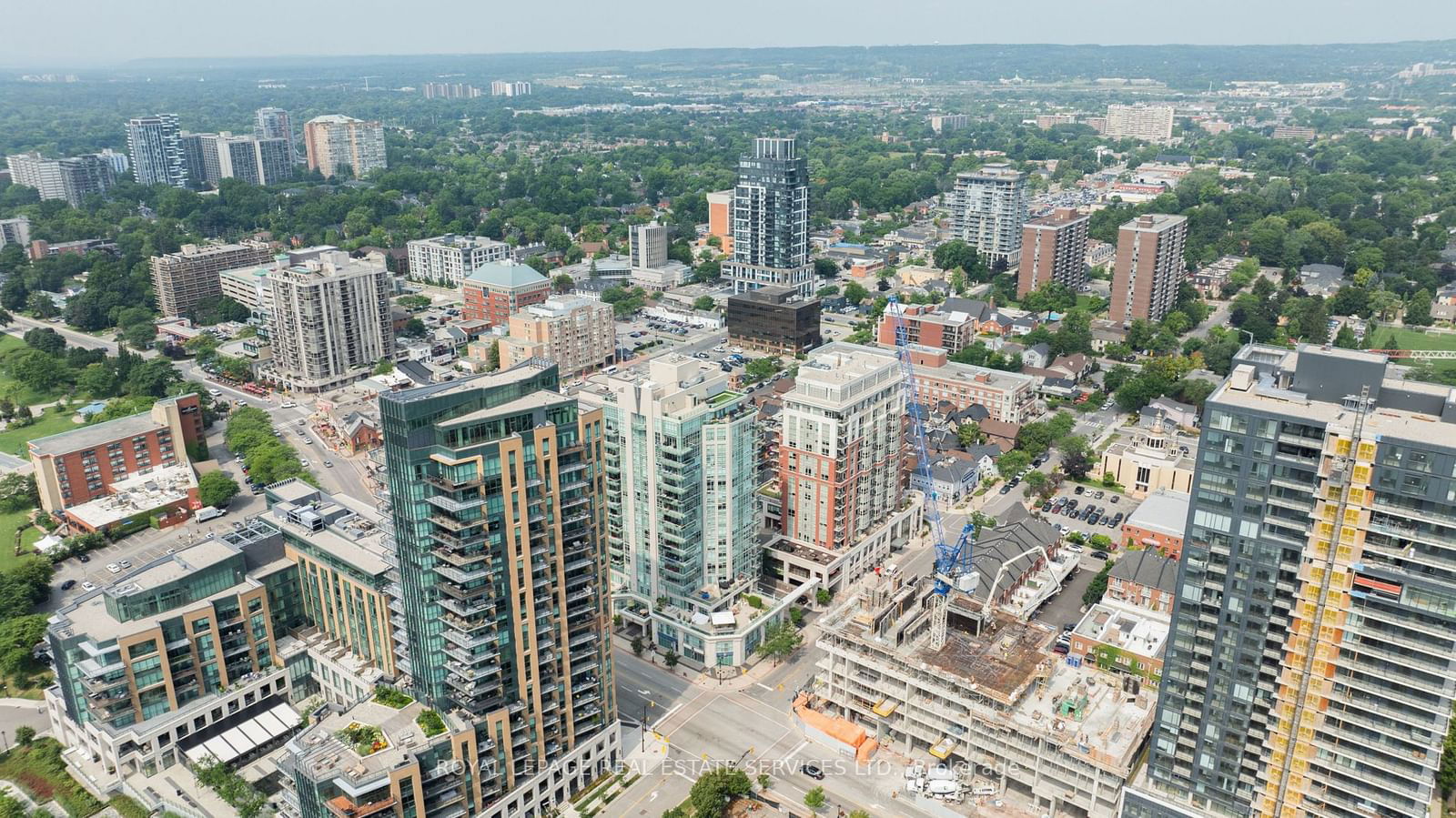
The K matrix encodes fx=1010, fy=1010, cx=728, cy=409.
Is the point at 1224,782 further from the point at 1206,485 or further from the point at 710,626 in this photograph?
the point at 710,626

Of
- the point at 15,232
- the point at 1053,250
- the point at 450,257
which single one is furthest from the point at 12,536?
the point at 15,232

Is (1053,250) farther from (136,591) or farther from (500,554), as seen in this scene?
(136,591)

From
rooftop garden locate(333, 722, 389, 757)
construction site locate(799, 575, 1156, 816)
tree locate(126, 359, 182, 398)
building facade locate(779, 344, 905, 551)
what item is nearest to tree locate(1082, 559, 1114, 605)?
construction site locate(799, 575, 1156, 816)

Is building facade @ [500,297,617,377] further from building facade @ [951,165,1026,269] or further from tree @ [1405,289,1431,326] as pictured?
tree @ [1405,289,1431,326]

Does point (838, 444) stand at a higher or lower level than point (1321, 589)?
lower

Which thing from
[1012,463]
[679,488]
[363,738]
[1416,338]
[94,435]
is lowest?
[1012,463]

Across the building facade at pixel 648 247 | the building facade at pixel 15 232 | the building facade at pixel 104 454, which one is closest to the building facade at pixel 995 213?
the building facade at pixel 648 247
